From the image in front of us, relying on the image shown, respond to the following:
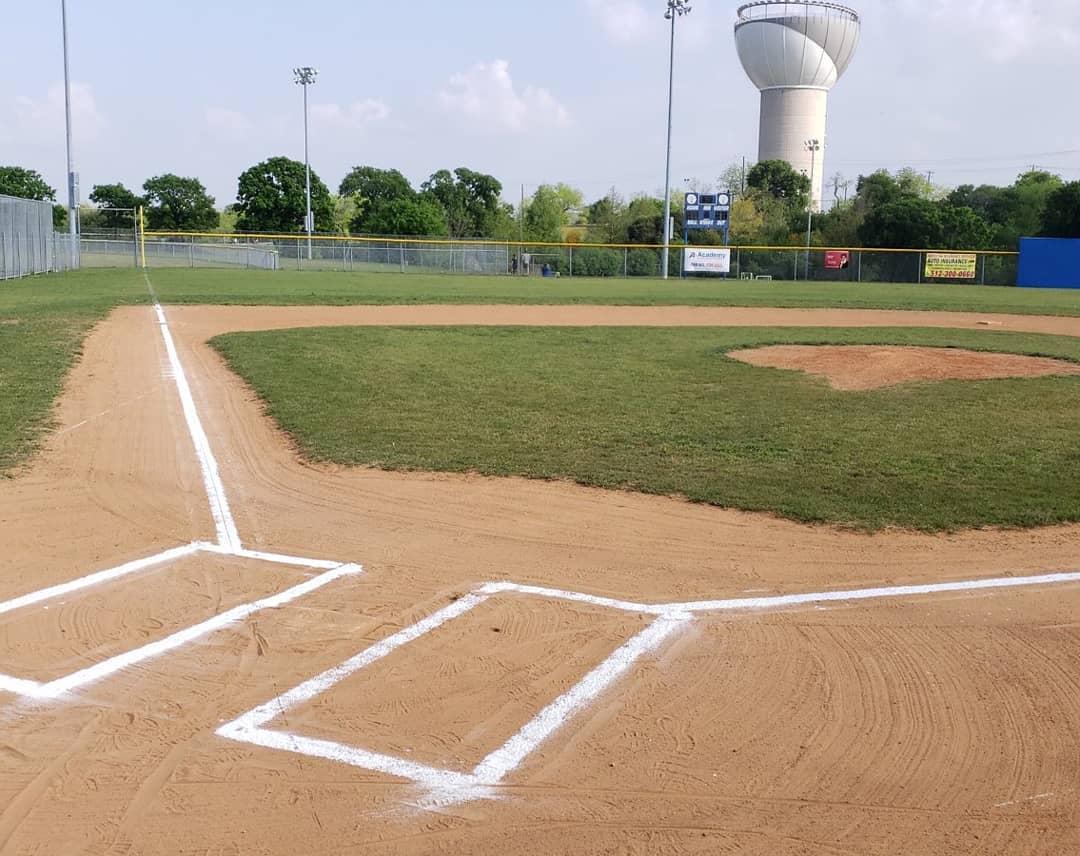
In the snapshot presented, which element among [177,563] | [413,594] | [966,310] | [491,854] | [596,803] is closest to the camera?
[491,854]

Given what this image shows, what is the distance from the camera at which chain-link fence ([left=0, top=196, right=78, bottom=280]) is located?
36.8 meters

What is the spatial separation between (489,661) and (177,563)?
7.87 ft

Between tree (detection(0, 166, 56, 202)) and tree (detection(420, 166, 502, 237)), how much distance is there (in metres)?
35.4

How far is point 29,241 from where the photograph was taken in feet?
134

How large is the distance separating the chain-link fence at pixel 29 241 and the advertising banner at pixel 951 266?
47.1m

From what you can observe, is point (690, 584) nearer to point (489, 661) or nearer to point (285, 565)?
point (489, 661)

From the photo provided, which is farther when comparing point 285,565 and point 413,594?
point 285,565

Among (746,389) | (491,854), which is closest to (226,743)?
(491,854)

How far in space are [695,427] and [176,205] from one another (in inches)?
3269

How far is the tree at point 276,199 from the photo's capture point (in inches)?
3226

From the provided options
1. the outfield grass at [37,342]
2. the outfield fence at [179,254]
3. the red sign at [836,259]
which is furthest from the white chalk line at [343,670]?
the red sign at [836,259]

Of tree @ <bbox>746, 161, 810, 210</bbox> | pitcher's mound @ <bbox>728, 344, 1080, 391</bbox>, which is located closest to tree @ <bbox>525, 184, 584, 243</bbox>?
tree @ <bbox>746, 161, 810, 210</bbox>

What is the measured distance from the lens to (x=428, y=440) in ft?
31.1

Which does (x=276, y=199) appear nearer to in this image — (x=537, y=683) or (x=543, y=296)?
(x=543, y=296)
